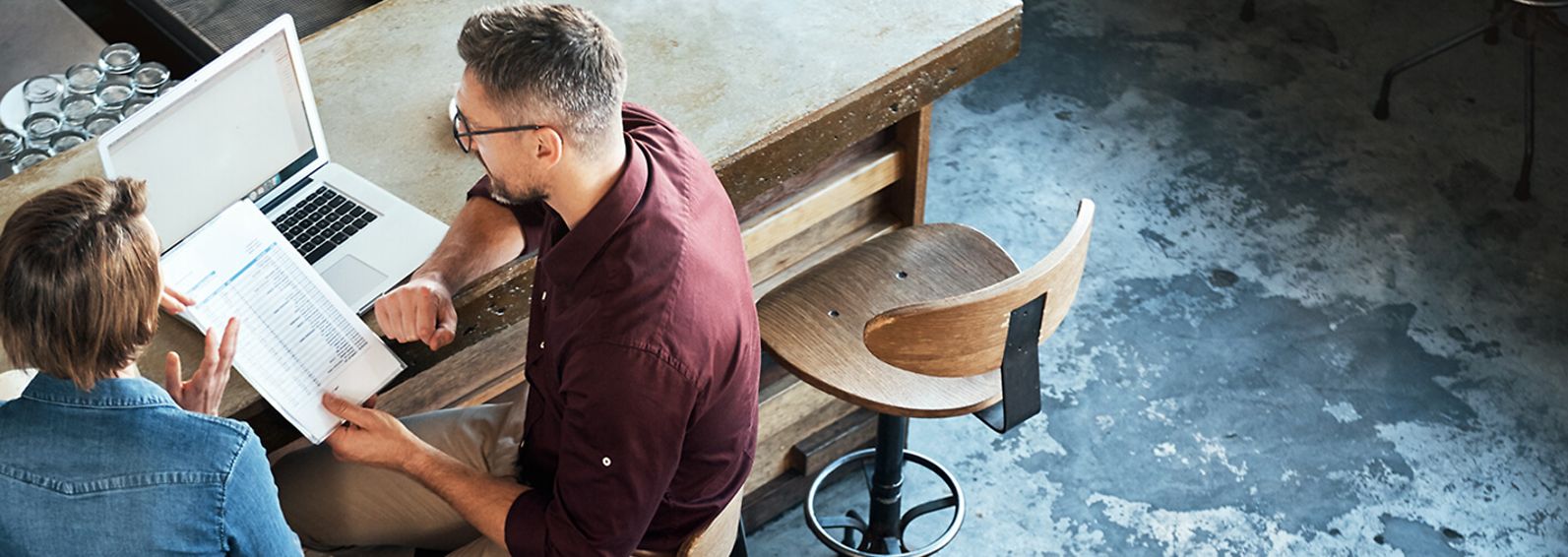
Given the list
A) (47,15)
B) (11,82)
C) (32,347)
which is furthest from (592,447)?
(47,15)

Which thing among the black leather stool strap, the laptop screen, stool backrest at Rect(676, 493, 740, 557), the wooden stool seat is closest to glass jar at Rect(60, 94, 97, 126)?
the laptop screen

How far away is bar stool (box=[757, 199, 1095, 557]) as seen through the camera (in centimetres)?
208

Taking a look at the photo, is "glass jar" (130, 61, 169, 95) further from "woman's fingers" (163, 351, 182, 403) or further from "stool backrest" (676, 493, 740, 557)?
"stool backrest" (676, 493, 740, 557)

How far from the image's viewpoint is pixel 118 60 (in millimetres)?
2633

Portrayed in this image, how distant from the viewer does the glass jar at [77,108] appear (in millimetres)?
2549

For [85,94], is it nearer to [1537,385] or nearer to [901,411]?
[901,411]

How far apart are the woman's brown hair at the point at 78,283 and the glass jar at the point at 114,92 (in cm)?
A: 96

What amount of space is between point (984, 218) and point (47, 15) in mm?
2159

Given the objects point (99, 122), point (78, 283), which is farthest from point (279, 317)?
point (99, 122)

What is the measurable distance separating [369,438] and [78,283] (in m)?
0.48

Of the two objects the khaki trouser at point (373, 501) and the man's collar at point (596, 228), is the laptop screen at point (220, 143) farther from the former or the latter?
the man's collar at point (596, 228)

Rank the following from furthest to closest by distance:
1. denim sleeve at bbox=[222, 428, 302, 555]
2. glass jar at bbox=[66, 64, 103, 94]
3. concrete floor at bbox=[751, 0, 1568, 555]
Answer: concrete floor at bbox=[751, 0, 1568, 555], glass jar at bbox=[66, 64, 103, 94], denim sleeve at bbox=[222, 428, 302, 555]

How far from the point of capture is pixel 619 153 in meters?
1.94

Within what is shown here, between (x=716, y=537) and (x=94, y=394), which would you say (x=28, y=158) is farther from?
(x=716, y=537)
